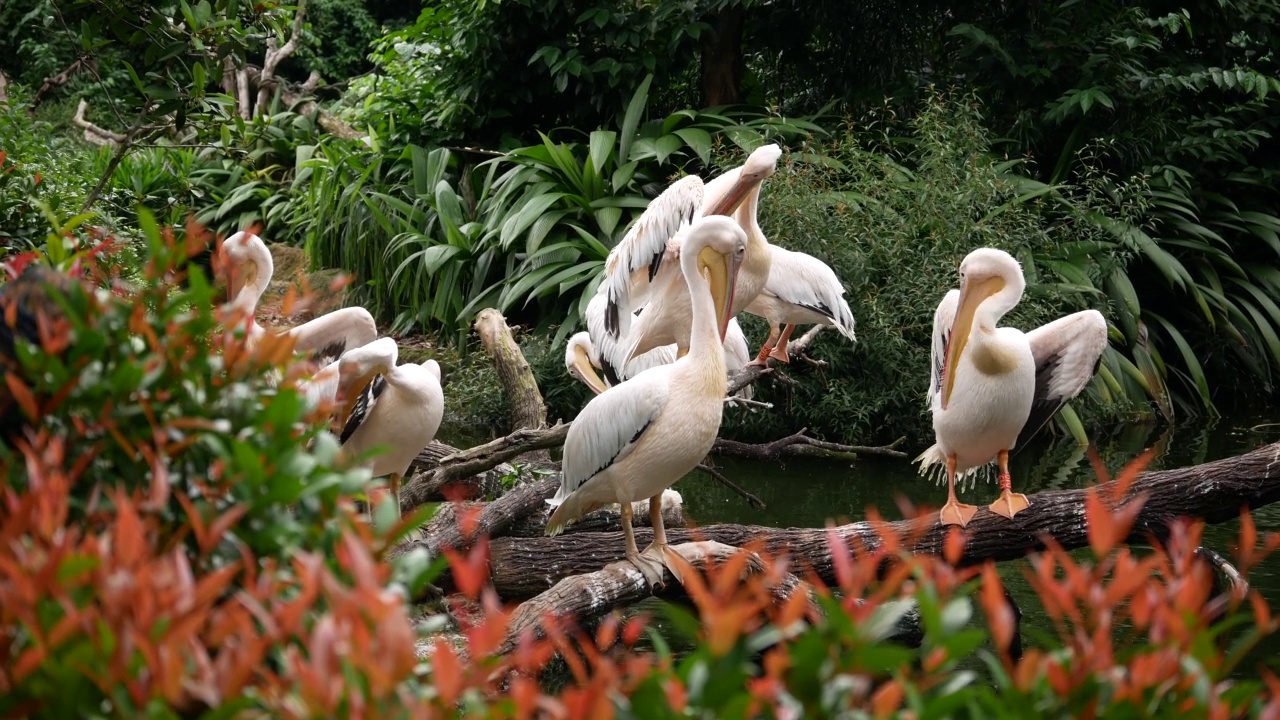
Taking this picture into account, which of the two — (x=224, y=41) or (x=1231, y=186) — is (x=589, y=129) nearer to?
(x=1231, y=186)

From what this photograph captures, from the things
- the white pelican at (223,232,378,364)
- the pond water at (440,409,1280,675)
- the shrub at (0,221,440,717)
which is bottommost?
the pond water at (440,409,1280,675)

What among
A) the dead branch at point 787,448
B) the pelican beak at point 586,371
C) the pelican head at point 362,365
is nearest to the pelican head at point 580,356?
the pelican beak at point 586,371

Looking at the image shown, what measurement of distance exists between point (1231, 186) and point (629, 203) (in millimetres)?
5056

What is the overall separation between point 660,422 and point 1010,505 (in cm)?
144

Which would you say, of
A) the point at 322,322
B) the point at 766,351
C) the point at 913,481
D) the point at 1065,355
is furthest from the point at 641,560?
the point at 913,481

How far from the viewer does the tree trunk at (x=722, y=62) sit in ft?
33.7

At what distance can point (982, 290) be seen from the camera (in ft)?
14.0

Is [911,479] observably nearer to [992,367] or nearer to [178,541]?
[992,367]

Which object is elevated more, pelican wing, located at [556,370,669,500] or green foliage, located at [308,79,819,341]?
pelican wing, located at [556,370,669,500]

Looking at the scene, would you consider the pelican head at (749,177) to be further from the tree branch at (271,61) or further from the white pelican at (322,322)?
the tree branch at (271,61)

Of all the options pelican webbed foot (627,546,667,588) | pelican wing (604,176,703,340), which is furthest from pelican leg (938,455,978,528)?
pelican wing (604,176,703,340)

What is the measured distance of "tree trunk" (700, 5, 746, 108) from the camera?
33.7 ft

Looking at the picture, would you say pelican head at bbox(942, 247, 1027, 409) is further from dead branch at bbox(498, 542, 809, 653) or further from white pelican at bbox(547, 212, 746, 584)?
dead branch at bbox(498, 542, 809, 653)

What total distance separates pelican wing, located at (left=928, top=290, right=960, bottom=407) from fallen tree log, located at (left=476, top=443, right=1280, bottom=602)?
1.80 feet
